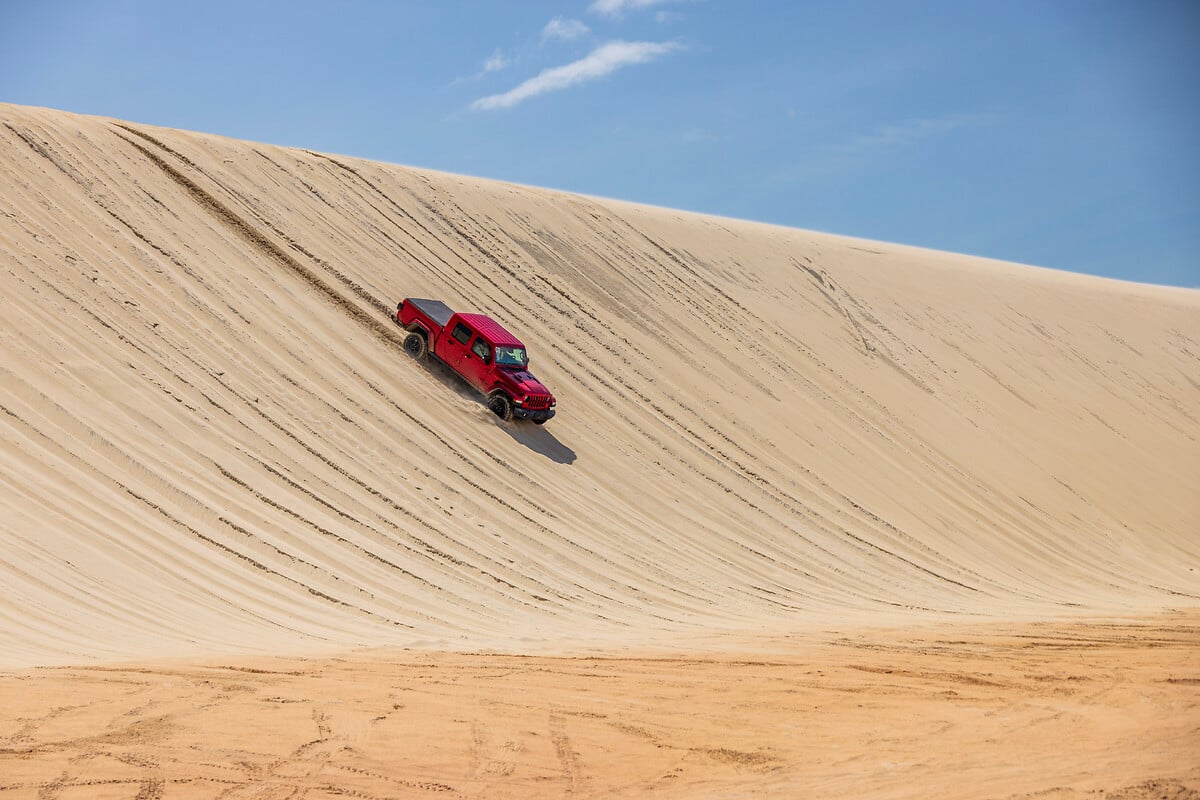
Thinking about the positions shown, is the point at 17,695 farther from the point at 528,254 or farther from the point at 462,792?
the point at 528,254

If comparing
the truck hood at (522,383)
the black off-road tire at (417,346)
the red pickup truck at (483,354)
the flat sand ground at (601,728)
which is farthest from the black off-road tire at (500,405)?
the flat sand ground at (601,728)

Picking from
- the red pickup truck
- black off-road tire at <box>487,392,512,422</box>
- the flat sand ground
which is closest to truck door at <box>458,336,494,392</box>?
the red pickup truck

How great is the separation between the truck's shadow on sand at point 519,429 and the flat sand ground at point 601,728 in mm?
7393

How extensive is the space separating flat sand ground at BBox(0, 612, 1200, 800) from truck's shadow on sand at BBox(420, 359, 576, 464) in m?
7.39

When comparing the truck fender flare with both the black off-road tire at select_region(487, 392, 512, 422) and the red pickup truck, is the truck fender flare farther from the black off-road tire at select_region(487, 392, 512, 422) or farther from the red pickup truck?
the black off-road tire at select_region(487, 392, 512, 422)

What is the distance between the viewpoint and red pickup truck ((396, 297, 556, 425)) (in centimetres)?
1781

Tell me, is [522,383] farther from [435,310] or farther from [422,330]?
[435,310]

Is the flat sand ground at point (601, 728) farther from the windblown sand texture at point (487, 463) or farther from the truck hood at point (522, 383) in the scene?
the truck hood at point (522, 383)

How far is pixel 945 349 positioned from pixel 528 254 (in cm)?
1221

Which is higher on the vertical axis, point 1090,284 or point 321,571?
point 1090,284

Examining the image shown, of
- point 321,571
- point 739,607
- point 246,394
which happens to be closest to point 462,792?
point 321,571

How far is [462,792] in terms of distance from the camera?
21.9 ft

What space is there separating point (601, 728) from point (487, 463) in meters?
9.08

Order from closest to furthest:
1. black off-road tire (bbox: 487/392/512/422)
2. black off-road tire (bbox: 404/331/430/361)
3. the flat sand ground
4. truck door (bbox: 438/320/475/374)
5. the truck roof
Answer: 1. the flat sand ground
2. black off-road tire (bbox: 487/392/512/422)
3. the truck roof
4. truck door (bbox: 438/320/475/374)
5. black off-road tire (bbox: 404/331/430/361)
